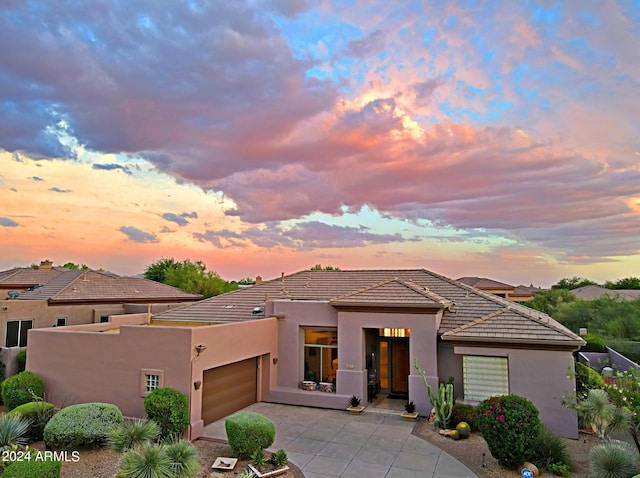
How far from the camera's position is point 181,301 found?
1350 inches

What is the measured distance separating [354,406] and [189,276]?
44.2 meters

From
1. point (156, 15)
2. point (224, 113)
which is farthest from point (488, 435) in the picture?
point (156, 15)

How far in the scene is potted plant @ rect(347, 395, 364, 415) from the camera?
1608 cm

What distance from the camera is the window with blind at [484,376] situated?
15125mm

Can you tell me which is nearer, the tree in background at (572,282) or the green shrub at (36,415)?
the green shrub at (36,415)

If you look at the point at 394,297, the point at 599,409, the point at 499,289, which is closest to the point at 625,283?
the point at 499,289

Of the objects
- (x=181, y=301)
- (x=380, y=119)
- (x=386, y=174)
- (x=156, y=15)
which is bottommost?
(x=181, y=301)

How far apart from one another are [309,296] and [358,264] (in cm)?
1944

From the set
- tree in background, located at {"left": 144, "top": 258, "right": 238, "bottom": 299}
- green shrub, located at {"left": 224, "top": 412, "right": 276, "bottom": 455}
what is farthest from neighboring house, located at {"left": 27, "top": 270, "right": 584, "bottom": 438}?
tree in background, located at {"left": 144, "top": 258, "right": 238, "bottom": 299}

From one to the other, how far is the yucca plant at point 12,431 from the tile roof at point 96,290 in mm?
14035

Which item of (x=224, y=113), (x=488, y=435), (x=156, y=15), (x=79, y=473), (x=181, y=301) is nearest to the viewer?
(x=79, y=473)

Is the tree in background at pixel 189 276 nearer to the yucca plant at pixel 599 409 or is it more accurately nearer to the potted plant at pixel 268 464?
the potted plant at pixel 268 464

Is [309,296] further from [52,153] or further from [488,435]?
[52,153]

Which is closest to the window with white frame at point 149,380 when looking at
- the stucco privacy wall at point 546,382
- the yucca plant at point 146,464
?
the yucca plant at point 146,464
